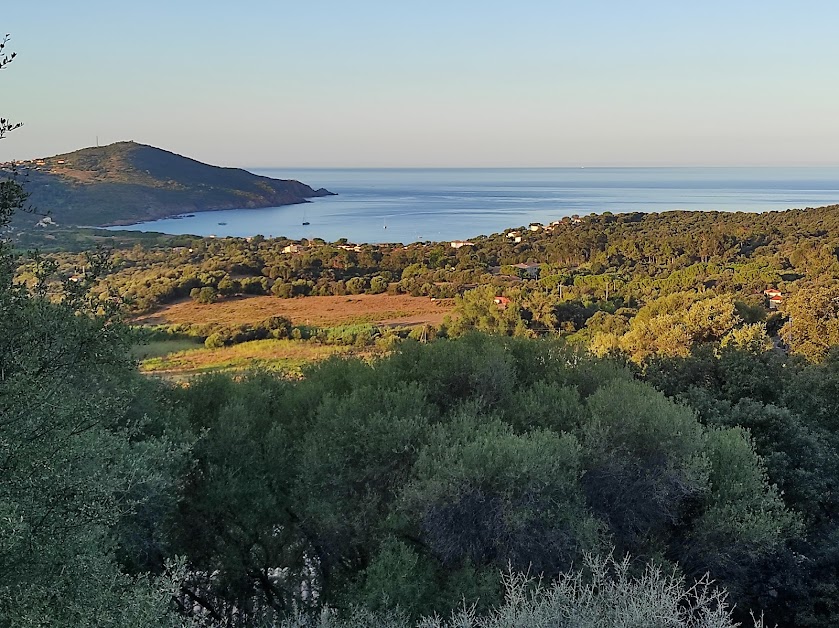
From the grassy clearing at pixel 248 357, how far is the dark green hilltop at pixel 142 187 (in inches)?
524

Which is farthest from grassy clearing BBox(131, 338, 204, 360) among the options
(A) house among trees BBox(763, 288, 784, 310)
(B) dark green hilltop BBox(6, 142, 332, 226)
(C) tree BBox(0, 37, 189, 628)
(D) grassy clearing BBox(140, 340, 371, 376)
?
(A) house among trees BBox(763, 288, 784, 310)

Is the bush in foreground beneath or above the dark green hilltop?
beneath

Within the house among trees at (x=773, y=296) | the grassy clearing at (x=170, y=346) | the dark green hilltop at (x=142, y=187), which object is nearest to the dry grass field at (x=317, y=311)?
the grassy clearing at (x=170, y=346)

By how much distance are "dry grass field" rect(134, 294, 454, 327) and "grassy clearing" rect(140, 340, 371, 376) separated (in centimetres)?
244

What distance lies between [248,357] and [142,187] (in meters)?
41.4

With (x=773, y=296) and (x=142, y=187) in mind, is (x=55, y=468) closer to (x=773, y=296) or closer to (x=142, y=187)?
(x=773, y=296)

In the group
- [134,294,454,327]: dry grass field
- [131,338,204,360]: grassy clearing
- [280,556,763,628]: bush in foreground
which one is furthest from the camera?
[134,294,454,327]: dry grass field

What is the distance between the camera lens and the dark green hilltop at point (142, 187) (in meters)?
37.1

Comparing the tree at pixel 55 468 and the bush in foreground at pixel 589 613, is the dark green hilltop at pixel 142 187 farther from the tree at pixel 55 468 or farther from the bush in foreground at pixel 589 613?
the bush in foreground at pixel 589 613

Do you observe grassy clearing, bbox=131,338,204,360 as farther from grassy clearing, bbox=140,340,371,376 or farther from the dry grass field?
the dry grass field

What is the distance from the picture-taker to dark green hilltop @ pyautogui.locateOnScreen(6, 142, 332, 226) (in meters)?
37.1

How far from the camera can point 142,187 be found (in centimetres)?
5050

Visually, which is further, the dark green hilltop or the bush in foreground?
the dark green hilltop

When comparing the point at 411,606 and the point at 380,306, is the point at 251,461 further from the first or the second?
the point at 380,306
